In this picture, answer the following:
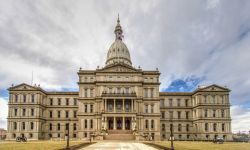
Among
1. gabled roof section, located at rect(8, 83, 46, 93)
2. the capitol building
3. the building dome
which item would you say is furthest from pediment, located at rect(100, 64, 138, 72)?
gabled roof section, located at rect(8, 83, 46, 93)

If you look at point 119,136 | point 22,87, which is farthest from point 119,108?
point 22,87

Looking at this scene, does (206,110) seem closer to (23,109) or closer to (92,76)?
(92,76)

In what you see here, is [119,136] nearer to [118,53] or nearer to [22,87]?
[22,87]

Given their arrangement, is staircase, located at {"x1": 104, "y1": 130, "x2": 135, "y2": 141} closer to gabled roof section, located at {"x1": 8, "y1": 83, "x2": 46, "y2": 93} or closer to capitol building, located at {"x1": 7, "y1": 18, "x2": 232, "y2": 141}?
capitol building, located at {"x1": 7, "y1": 18, "x2": 232, "y2": 141}

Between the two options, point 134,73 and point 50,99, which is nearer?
point 134,73

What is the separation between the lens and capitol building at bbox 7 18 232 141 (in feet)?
275

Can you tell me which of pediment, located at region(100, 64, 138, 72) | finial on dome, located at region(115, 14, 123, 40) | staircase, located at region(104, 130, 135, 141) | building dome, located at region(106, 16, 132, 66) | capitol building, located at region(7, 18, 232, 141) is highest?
finial on dome, located at region(115, 14, 123, 40)

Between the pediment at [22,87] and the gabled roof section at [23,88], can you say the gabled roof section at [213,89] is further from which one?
the pediment at [22,87]

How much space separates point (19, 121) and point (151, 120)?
137 feet

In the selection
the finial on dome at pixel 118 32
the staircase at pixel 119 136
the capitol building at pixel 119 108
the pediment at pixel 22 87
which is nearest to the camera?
the staircase at pixel 119 136

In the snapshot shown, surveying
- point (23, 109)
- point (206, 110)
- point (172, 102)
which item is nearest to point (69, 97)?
point (23, 109)

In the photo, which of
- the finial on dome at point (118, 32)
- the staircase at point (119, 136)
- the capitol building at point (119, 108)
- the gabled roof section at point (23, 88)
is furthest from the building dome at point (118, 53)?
the staircase at point (119, 136)

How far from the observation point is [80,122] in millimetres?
85562

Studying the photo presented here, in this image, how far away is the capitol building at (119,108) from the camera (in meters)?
83.8
